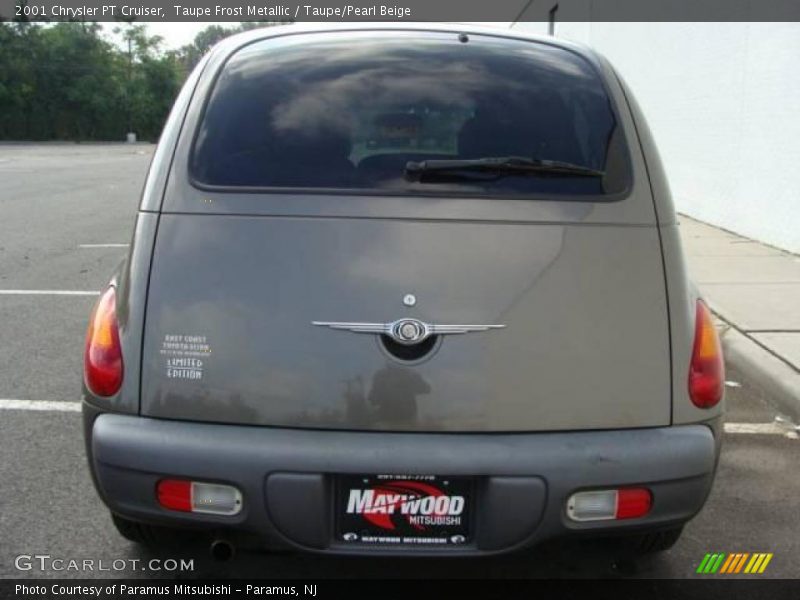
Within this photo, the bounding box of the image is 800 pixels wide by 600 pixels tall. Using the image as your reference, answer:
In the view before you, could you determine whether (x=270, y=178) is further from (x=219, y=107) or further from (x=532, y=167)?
(x=532, y=167)

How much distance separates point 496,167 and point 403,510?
3.40 feet

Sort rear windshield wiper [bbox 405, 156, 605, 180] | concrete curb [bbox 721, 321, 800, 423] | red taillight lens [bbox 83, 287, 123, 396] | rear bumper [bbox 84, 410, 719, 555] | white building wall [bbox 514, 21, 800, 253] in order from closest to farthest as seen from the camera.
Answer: rear bumper [bbox 84, 410, 719, 555] → red taillight lens [bbox 83, 287, 123, 396] → rear windshield wiper [bbox 405, 156, 605, 180] → concrete curb [bbox 721, 321, 800, 423] → white building wall [bbox 514, 21, 800, 253]

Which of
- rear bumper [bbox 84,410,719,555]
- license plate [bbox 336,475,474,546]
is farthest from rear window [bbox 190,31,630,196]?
license plate [bbox 336,475,474,546]

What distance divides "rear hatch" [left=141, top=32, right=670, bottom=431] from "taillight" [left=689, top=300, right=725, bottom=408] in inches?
4.5

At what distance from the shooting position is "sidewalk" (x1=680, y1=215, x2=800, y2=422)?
498 cm

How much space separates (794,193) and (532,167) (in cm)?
723

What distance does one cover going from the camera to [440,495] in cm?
219

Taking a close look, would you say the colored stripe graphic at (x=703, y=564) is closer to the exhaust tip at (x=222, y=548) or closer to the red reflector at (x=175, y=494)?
the exhaust tip at (x=222, y=548)

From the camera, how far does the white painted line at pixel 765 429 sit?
4.27 m

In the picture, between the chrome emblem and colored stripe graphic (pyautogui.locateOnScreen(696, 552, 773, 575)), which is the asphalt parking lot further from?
the chrome emblem

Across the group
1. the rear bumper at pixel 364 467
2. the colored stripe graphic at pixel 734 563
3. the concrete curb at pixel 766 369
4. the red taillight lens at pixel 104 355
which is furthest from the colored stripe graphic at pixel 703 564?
the red taillight lens at pixel 104 355

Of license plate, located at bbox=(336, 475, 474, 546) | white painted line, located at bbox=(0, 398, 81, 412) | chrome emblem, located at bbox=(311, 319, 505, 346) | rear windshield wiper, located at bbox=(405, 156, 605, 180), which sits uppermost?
rear windshield wiper, located at bbox=(405, 156, 605, 180)

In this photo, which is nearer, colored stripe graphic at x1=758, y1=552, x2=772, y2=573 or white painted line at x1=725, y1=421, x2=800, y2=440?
colored stripe graphic at x1=758, y1=552, x2=772, y2=573

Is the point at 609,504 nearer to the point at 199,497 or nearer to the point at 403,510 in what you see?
the point at 403,510
